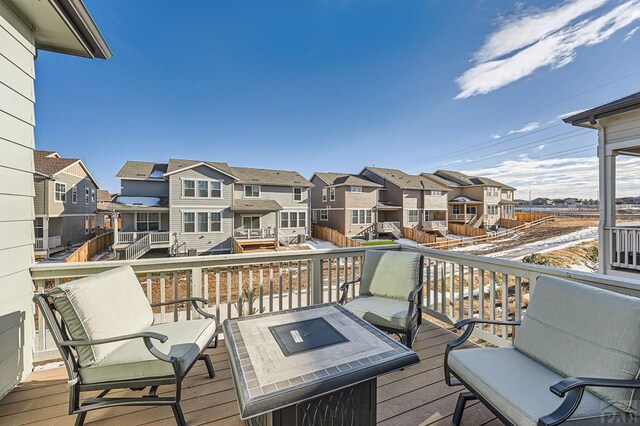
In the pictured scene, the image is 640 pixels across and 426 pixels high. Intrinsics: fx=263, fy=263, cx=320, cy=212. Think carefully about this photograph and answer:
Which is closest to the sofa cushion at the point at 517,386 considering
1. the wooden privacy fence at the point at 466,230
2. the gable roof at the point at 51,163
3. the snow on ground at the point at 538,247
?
the snow on ground at the point at 538,247

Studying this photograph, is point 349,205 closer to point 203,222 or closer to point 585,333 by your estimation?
point 203,222

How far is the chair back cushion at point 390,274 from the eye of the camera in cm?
301

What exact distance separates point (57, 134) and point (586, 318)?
23490mm

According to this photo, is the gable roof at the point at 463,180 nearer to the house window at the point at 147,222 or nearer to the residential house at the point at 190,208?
the residential house at the point at 190,208

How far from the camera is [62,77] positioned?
8664mm

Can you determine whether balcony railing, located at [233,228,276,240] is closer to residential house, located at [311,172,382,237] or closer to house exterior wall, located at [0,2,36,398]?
residential house, located at [311,172,382,237]

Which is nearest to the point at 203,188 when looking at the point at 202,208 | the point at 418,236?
the point at 202,208

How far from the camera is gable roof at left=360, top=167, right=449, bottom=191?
71.2 ft

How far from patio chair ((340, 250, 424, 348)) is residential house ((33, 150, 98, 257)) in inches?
615

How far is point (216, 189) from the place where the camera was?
14805 mm

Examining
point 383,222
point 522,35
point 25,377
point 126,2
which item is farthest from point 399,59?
point 383,222

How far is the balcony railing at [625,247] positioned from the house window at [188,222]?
15.3 m

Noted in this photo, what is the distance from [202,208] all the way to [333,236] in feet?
27.6

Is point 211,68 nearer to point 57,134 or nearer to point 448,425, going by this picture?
point 448,425
